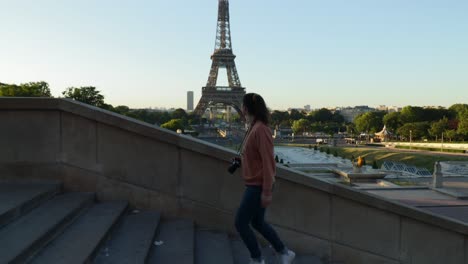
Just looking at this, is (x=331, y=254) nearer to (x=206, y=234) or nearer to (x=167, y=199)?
(x=206, y=234)

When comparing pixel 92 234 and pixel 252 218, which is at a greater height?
pixel 252 218

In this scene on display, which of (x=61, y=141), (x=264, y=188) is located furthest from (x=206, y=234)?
(x=61, y=141)

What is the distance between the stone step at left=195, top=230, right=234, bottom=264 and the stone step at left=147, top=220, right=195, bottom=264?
0.12 metres

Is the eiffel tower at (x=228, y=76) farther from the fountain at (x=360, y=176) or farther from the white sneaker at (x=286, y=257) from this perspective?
the white sneaker at (x=286, y=257)

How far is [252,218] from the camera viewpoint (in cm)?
389

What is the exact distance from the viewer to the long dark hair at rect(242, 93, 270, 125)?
3.79 metres

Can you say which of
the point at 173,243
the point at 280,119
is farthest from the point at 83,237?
the point at 280,119

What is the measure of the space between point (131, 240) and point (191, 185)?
50.7 inches

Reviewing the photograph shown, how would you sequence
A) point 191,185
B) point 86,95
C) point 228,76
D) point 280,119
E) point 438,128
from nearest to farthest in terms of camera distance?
1. point 191,185
2. point 86,95
3. point 438,128
4. point 228,76
5. point 280,119

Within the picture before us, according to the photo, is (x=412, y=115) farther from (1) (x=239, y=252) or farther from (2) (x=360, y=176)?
(1) (x=239, y=252)

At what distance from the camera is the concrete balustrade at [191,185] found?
5.19 meters

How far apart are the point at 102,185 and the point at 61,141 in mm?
825

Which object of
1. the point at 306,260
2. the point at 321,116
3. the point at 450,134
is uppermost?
the point at 321,116

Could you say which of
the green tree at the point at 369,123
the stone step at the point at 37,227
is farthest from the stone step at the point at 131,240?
the green tree at the point at 369,123
